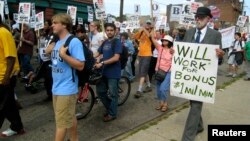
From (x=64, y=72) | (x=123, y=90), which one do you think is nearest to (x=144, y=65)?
(x=123, y=90)

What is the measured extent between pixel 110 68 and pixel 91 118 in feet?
3.56

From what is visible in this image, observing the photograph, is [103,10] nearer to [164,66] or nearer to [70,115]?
[164,66]

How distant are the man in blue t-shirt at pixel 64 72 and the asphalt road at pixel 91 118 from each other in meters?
1.33

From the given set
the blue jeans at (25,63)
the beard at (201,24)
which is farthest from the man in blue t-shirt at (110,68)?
the blue jeans at (25,63)

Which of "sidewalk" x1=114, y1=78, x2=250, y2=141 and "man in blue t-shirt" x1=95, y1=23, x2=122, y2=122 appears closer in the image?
"sidewalk" x1=114, y1=78, x2=250, y2=141

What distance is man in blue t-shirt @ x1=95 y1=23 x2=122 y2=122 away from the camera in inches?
230

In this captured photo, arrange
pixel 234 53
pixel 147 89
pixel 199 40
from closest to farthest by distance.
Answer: pixel 199 40
pixel 147 89
pixel 234 53

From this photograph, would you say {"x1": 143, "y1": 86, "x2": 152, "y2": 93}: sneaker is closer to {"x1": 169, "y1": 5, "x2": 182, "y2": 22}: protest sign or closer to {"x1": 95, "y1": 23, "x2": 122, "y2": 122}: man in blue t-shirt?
{"x1": 95, "y1": 23, "x2": 122, "y2": 122}: man in blue t-shirt

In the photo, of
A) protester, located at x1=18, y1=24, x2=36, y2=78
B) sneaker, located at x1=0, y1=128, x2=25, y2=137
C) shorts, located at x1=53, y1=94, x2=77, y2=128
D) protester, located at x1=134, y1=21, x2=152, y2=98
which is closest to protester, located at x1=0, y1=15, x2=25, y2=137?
sneaker, located at x1=0, y1=128, x2=25, y2=137

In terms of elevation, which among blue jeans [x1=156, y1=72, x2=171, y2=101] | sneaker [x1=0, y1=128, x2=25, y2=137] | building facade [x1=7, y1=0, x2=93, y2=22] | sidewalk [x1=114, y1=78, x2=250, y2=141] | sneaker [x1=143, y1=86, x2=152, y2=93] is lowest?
sidewalk [x1=114, y1=78, x2=250, y2=141]

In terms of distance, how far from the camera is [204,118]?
6.47m

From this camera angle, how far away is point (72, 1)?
84.8 feet

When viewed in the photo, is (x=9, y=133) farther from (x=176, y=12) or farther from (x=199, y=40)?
(x=176, y=12)

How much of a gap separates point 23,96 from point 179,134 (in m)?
4.15
